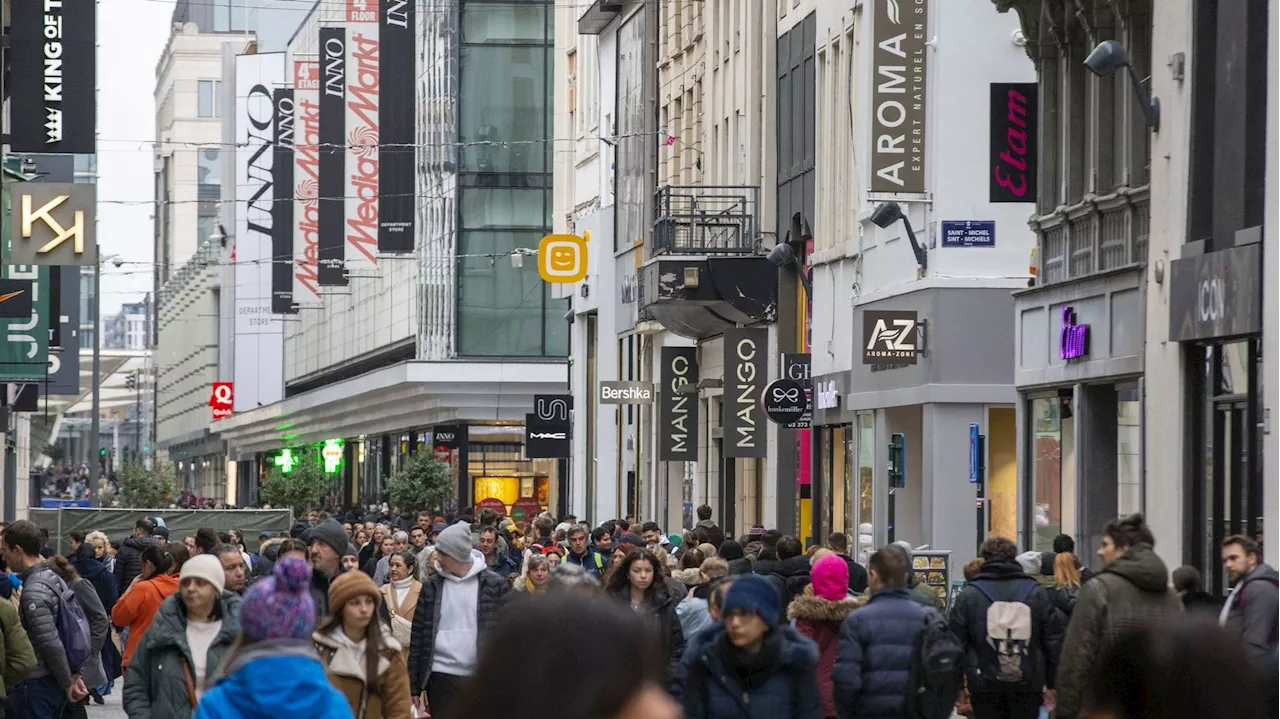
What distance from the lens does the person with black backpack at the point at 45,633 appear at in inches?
518

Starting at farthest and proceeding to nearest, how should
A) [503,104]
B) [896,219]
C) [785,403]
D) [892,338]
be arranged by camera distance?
1. [503,104]
2. [785,403]
3. [896,219]
4. [892,338]

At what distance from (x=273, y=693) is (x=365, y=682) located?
12.3ft

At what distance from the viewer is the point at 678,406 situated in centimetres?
4506

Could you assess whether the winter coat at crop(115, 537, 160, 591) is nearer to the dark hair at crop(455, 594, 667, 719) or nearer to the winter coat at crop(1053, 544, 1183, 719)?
the winter coat at crop(1053, 544, 1183, 719)

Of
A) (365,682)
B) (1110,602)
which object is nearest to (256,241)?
(1110,602)

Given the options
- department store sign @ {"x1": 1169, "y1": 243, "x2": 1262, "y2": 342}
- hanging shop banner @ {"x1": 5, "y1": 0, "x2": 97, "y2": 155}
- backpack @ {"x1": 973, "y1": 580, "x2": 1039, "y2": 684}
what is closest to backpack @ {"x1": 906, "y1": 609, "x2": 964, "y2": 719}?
backpack @ {"x1": 973, "y1": 580, "x2": 1039, "y2": 684}

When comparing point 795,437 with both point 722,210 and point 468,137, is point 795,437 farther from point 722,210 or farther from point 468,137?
point 468,137

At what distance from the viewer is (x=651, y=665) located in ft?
9.92

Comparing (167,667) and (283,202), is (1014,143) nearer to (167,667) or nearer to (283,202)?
(167,667)

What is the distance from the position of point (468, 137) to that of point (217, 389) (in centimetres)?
4299

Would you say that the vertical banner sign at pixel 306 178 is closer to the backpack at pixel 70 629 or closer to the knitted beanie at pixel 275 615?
Result: the backpack at pixel 70 629

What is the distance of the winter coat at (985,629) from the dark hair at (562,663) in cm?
1076

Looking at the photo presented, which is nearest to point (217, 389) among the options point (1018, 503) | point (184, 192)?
point (184, 192)

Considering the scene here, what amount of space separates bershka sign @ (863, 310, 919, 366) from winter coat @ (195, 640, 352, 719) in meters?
23.2
